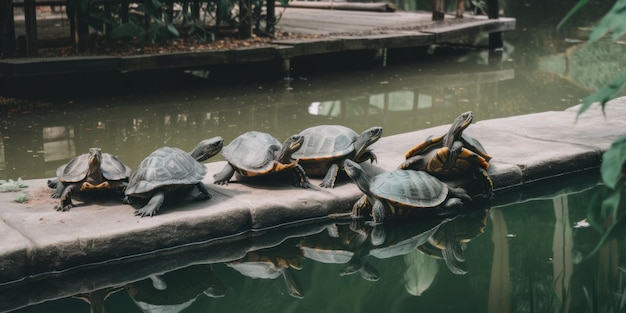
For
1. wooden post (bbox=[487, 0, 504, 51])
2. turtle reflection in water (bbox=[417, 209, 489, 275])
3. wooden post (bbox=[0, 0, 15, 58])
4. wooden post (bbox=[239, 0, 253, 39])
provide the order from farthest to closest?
1. wooden post (bbox=[487, 0, 504, 51])
2. wooden post (bbox=[239, 0, 253, 39])
3. wooden post (bbox=[0, 0, 15, 58])
4. turtle reflection in water (bbox=[417, 209, 489, 275])

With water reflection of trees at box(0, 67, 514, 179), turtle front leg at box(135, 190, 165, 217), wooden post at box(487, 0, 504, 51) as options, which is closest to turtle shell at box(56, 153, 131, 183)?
turtle front leg at box(135, 190, 165, 217)

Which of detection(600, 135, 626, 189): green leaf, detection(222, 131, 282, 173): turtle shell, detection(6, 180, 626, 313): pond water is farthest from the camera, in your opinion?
detection(222, 131, 282, 173): turtle shell

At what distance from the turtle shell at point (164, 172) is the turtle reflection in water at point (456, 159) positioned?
51.4 inches

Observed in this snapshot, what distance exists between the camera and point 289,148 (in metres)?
4.45

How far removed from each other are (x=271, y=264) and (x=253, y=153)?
0.81 meters

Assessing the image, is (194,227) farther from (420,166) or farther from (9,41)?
(9,41)

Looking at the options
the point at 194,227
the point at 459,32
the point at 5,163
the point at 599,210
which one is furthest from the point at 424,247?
the point at 459,32

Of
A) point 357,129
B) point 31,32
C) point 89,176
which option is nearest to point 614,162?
point 89,176

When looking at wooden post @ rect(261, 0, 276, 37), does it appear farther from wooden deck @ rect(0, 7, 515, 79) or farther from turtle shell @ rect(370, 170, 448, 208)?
turtle shell @ rect(370, 170, 448, 208)

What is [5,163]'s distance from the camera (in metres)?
5.95

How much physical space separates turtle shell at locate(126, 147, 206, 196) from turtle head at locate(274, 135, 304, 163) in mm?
466

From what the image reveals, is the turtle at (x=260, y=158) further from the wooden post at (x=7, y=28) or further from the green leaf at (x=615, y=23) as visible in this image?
the wooden post at (x=7, y=28)

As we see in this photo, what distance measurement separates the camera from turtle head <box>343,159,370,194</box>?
14.3ft

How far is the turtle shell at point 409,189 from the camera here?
4.34 m
